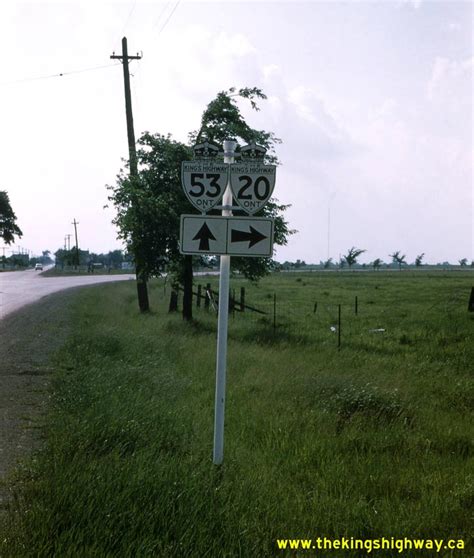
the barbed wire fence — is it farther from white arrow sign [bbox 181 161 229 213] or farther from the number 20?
white arrow sign [bbox 181 161 229 213]

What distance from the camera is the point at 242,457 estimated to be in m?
5.11

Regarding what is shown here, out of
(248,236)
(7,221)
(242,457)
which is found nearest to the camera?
(248,236)

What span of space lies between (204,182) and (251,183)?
434mm

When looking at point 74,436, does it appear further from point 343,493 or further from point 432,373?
point 432,373

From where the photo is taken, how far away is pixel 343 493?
4527 mm

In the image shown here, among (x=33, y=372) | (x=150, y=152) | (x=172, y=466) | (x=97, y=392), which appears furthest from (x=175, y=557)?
(x=150, y=152)

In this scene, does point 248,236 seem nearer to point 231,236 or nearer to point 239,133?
point 231,236

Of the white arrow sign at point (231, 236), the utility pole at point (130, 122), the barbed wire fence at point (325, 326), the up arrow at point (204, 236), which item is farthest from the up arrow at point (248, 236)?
the utility pole at point (130, 122)

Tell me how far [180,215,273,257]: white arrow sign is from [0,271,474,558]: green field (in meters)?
1.90

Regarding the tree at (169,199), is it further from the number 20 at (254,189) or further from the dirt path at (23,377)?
the number 20 at (254,189)

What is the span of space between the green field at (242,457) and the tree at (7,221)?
207 feet

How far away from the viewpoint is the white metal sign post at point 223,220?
4621 millimetres

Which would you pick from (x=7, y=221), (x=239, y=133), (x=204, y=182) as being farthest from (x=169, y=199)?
(x=7, y=221)

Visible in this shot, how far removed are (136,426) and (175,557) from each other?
2.16 meters
